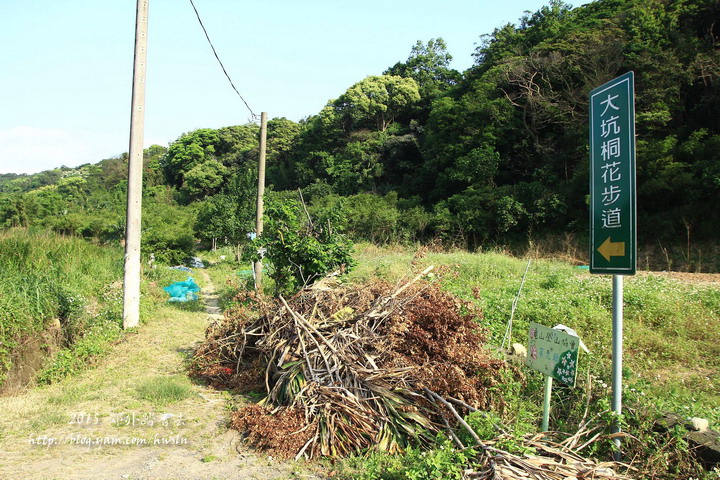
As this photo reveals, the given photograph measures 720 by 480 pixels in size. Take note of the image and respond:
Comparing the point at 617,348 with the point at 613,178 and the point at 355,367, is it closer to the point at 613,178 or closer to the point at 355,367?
the point at 613,178

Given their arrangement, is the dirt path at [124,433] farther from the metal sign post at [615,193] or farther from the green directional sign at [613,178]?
the green directional sign at [613,178]

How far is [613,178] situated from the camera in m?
3.63

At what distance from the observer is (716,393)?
5.24 metres

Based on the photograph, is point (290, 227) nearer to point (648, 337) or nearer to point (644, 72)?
point (648, 337)

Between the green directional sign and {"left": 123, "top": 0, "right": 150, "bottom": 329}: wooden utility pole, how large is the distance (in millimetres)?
6833

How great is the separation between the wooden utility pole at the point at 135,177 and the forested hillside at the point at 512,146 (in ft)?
11.2

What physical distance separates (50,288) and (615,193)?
7.45m

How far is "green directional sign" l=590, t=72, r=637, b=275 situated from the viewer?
347 centimetres

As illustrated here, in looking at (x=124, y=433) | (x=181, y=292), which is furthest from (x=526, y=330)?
(x=181, y=292)

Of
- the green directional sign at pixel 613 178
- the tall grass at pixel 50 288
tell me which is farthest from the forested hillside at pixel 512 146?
the green directional sign at pixel 613 178

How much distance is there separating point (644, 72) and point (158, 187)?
160ft

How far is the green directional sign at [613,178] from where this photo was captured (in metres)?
3.47

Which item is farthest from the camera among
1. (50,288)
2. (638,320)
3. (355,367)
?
(638,320)

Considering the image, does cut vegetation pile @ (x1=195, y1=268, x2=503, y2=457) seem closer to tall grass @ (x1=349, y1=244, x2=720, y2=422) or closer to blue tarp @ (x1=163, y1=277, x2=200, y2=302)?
tall grass @ (x1=349, y1=244, x2=720, y2=422)
